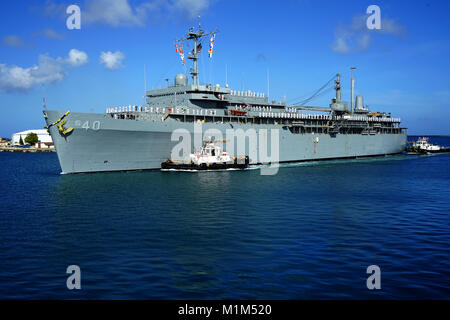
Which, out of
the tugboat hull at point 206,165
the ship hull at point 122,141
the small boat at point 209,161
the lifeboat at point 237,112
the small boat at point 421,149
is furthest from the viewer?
the small boat at point 421,149

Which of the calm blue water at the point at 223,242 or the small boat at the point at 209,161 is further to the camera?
the small boat at the point at 209,161

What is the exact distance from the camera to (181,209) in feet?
71.6

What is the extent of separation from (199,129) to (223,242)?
1157 inches

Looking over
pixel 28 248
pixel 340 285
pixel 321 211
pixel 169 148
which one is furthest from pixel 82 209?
pixel 169 148

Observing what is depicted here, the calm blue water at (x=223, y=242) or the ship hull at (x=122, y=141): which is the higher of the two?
the ship hull at (x=122, y=141)

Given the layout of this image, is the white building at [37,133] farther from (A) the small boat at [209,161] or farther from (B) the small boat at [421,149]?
(B) the small boat at [421,149]

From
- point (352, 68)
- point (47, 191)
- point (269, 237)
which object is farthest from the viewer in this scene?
point (352, 68)

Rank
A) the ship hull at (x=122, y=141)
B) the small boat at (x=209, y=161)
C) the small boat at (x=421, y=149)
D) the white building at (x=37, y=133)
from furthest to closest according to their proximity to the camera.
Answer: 1. the white building at (x=37, y=133)
2. the small boat at (x=421, y=149)
3. the small boat at (x=209, y=161)
4. the ship hull at (x=122, y=141)

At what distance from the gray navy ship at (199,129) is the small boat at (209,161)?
134 cm

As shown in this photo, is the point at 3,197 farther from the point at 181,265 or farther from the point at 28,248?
the point at 181,265

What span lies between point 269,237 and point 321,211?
6.21m

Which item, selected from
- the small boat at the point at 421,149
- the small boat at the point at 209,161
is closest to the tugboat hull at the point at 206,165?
the small boat at the point at 209,161

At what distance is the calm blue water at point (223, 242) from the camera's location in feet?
36.3

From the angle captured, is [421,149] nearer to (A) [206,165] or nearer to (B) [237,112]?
(B) [237,112]
